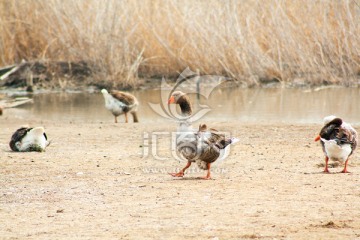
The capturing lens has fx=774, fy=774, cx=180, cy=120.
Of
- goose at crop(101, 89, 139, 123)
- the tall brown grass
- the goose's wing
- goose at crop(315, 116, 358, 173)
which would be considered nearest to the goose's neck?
goose at crop(315, 116, 358, 173)

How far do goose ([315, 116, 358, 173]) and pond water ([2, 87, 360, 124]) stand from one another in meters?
5.14

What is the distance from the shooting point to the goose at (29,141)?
10.3 m

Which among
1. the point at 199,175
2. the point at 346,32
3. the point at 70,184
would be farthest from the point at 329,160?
the point at 346,32

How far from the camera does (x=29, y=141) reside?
10.3 metres

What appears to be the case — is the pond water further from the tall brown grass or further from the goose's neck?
the goose's neck

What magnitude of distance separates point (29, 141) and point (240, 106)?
7022 mm

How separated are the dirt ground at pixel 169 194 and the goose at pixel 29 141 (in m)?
0.13

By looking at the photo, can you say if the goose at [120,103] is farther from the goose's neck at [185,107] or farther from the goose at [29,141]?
the goose's neck at [185,107]

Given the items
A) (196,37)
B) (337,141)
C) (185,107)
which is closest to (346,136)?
(337,141)

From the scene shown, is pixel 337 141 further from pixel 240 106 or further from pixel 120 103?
pixel 240 106

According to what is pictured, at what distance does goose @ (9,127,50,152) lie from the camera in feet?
33.7

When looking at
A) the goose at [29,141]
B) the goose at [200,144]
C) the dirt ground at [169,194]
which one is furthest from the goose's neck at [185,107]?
the goose at [29,141]

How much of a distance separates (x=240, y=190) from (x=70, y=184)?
1.81 metres

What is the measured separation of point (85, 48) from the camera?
762 inches
